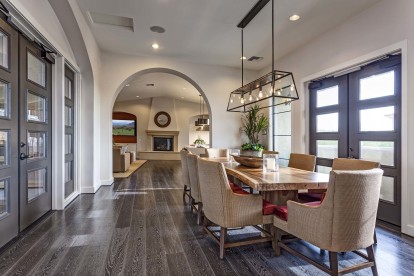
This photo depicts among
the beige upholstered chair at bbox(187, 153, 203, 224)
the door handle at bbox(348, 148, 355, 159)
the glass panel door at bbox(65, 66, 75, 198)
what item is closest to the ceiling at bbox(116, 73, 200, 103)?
the glass panel door at bbox(65, 66, 75, 198)

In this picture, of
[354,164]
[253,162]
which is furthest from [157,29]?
[354,164]

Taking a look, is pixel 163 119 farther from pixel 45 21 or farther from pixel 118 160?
pixel 45 21

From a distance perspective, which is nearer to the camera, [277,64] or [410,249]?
[410,249]

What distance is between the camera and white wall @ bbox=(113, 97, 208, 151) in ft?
40.6

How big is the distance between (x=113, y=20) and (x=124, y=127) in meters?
9.10

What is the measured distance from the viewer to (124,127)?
12492 mm

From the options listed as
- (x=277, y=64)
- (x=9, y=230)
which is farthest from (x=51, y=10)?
(x=277, y=64)

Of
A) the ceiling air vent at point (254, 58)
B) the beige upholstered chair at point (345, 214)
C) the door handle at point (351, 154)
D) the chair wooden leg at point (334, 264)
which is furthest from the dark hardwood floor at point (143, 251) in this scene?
the ceiling air vent at point (254, 58)

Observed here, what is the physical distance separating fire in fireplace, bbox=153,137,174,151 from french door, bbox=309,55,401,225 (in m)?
9.21

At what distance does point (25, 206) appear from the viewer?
2752 mm

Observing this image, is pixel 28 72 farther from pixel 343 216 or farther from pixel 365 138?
pixel 365 138

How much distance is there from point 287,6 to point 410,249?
3.33 meters

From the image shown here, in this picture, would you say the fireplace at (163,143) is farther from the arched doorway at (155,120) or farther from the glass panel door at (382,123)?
the glass panel door at (382,123)

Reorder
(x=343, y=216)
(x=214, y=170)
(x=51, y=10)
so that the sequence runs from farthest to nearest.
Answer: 1. (x=51, y=10)
2. (x=214, y=170)
3. (x=343, y=216)
